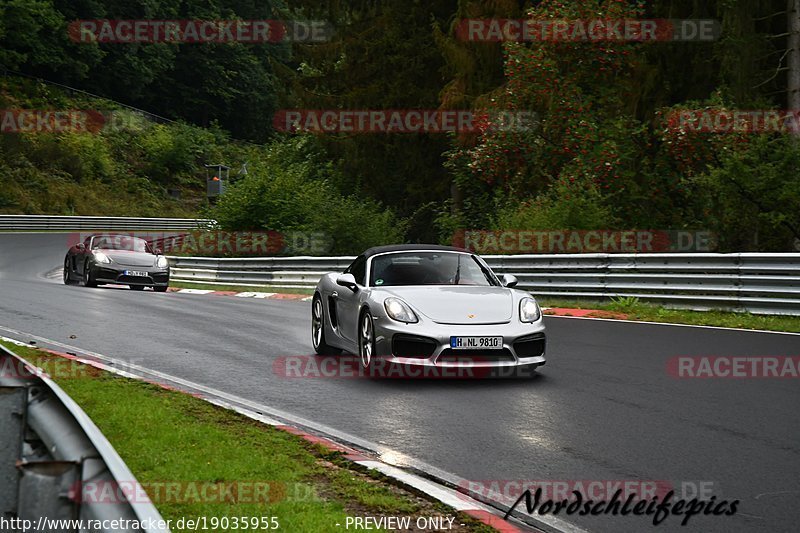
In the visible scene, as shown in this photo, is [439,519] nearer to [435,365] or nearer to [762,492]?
[762,492]

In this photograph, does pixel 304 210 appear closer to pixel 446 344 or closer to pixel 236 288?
pixel 236 288

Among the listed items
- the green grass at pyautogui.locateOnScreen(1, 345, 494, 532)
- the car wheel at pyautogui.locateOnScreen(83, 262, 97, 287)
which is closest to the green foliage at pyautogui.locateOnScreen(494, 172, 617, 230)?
the car wheel at pyautogui.locateOnScreen(83, 262, 97, 287)

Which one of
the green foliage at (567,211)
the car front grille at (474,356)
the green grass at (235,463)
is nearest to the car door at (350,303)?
the car front grille at (474,356)

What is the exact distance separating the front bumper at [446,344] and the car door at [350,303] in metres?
0.83

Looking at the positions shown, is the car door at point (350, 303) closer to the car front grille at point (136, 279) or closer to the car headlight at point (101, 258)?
the car front grille at point (136, 279)

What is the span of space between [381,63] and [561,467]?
30038mm

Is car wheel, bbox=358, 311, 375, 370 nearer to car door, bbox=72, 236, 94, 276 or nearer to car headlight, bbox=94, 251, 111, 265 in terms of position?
car headlight, bbox=94, 251, 111, 265

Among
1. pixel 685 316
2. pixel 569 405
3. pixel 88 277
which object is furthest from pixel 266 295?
pixel 569 405

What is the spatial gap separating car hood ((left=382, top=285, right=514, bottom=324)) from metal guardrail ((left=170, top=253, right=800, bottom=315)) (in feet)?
21.8

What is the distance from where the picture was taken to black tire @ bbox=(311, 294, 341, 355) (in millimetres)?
12477

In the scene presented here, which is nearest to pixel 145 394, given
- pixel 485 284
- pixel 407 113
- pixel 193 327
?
pixel 485 284

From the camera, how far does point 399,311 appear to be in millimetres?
10312

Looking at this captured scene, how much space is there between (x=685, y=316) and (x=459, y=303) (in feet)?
25.0

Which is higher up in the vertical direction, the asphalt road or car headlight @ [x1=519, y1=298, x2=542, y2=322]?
car headlight @ [x1=519, y1=298, x2=542, y2=322]
